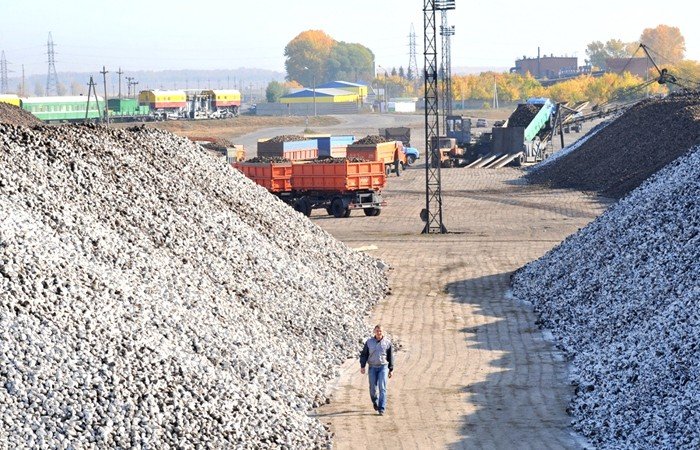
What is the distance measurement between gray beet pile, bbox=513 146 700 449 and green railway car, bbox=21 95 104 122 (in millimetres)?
76670

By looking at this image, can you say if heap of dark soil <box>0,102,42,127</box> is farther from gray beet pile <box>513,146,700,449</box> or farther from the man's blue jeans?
the man's blue jeans

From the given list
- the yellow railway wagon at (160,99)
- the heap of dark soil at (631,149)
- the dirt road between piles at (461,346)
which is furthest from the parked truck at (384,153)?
the yellow railway wagon at (160,99)

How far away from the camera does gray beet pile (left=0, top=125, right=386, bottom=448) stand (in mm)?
13609

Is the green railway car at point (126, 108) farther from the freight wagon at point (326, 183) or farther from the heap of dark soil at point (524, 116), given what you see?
the freight wagon at point (326, 183)

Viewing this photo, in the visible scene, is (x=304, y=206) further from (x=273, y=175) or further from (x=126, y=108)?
(x=126, y=108)

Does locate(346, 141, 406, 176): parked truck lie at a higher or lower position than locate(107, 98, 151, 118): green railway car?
lower

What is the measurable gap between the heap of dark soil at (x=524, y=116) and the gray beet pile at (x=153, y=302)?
46.1 metres

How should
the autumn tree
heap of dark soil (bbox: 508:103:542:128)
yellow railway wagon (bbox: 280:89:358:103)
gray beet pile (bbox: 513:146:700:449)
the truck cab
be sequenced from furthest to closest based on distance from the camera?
1. yellow railway wagon (bbox: 280:89:358:103)
2. the autumn tree
3. the truck cab
4. heap of dark soil (bbox: 508:103:542:128)
5. gray beet pile (bbox: 513:146:700:449)

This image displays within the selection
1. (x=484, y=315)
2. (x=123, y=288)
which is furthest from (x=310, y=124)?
(x=123, y=288)

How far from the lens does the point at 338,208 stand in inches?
1742

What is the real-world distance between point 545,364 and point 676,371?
4.76 meters

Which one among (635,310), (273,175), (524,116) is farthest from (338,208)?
(524,116)

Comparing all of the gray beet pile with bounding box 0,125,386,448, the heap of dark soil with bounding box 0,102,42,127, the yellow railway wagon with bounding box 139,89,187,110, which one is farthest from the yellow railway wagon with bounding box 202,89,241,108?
the gray beet pile with bounding box 0,125,386,448

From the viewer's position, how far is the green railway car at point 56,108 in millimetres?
98812
